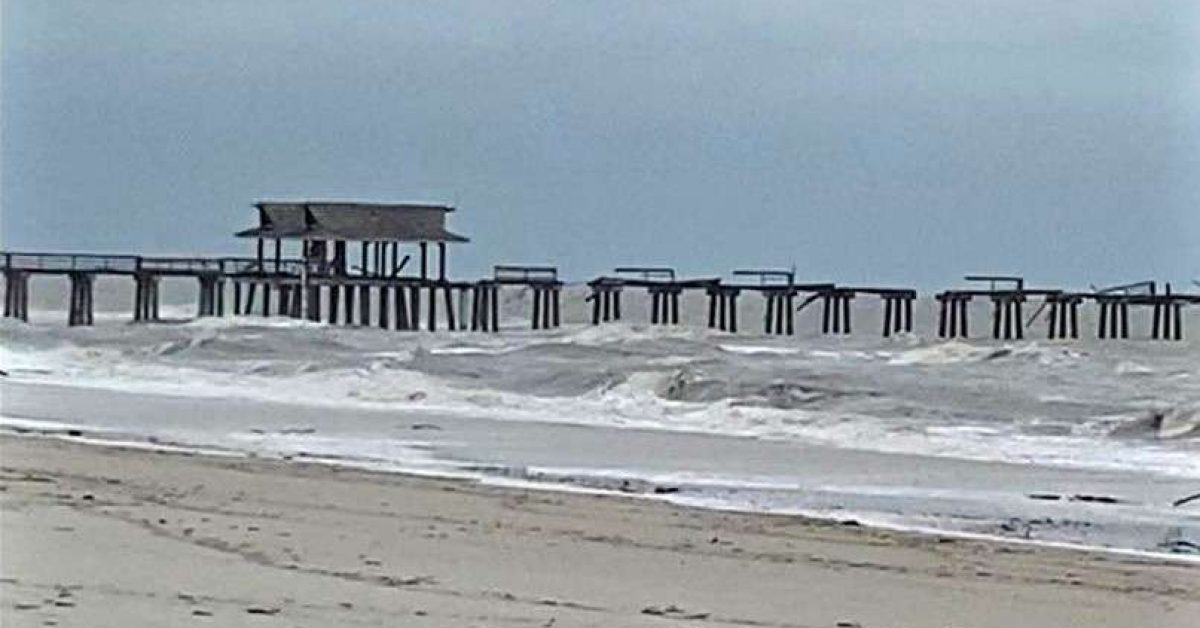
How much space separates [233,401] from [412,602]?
18.9m

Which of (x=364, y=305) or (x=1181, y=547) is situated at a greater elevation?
(x=364, y=305)

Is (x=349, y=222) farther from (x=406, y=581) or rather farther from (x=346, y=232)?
(x=406, y=581)

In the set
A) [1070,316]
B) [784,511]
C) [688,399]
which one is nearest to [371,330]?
[1070,316]

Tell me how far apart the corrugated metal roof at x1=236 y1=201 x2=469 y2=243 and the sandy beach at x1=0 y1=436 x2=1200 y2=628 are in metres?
42.5

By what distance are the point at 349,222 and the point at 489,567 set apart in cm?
4730

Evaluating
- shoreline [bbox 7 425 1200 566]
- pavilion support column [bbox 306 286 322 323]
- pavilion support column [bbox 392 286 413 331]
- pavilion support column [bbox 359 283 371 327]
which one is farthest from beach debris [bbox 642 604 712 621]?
pavilion support column [bbox 359 283 371 327]

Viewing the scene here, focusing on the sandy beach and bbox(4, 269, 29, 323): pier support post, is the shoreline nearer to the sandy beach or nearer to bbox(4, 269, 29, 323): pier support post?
the sandy beach

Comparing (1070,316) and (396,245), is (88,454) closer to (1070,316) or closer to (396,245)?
(396,245)

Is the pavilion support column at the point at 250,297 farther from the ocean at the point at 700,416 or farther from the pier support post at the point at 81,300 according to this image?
the ocean at the point at 700,416

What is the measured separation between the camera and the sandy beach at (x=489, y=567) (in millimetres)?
7570

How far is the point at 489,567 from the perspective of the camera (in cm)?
907

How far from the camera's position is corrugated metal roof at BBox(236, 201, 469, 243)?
2186 inches

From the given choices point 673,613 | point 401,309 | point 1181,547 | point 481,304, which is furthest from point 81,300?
point 673,613

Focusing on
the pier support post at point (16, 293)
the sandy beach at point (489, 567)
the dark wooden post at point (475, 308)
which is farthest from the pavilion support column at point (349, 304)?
the sandy beach at point (489, 567)
